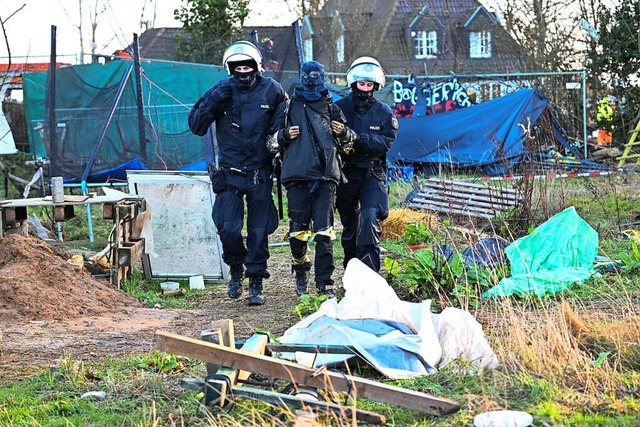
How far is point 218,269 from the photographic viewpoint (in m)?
9.12

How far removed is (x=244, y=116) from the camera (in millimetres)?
7910

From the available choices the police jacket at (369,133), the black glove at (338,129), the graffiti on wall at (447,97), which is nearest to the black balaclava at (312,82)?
the black glove at (338,129)

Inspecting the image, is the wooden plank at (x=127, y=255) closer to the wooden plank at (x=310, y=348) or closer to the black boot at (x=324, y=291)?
the black boot at (x=324, y=291)

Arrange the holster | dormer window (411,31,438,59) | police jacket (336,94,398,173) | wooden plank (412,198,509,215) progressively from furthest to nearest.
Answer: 1. dormer window (411,31,438,59)
2. wooden plank (412,198,509,215)
3. the holster
4. police jacket (336,94,398,173)

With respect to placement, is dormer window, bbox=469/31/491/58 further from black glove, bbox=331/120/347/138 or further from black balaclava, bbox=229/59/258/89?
black glove, bbox=331/120/347/138

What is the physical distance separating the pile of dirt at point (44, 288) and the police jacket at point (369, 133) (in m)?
2.35

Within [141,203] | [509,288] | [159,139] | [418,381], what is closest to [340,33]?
[159,139]

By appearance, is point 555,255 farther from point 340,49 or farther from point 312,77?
point 340,49

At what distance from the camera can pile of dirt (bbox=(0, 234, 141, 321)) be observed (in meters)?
7.15

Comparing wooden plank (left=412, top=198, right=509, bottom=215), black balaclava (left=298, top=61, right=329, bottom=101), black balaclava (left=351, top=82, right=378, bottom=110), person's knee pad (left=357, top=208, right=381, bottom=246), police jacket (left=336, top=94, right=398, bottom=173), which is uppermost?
black balaclava (left=298, top=61, right=329, bottom=101)

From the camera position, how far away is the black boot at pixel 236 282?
8.15 meters

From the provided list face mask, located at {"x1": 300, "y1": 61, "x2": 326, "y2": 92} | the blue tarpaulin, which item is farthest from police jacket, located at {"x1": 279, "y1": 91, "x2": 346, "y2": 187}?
the blue tarpaulin

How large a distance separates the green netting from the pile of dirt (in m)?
5.50

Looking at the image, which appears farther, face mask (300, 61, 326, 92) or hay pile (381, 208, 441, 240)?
hay pile (381, 208, 441, 240)
